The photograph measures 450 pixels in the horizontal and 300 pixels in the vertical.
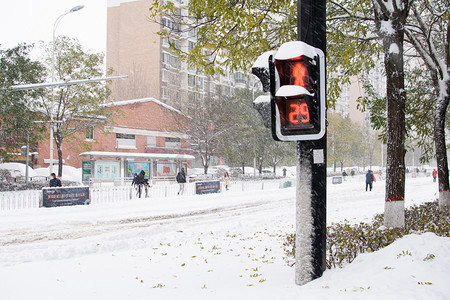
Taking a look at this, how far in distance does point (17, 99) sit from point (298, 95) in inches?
961

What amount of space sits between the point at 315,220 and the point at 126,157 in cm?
3516

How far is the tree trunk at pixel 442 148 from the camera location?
10.7 m

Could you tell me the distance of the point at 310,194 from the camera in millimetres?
4359

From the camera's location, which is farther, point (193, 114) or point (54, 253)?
point (193, 114)

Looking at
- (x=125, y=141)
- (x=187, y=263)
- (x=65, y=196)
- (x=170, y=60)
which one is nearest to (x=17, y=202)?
(x=65, y=196)

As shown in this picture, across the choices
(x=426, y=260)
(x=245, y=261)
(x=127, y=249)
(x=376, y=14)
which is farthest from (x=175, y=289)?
(x=376, y=14)

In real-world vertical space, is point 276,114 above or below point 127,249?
above

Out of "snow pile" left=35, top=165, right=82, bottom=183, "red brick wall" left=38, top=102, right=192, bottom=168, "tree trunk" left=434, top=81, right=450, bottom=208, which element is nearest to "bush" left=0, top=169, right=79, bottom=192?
"snow pile" left=35, top=165, right=82, bottom=183

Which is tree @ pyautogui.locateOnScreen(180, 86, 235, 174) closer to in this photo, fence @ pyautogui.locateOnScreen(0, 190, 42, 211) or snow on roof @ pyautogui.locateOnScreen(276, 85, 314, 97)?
fence @ pyautogui.locateOnScreen(0, 190, 42, 211)

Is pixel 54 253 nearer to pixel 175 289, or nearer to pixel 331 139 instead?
pixel 175 289

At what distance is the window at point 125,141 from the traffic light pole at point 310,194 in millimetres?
38562

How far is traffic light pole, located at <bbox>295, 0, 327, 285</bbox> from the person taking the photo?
14.3ft

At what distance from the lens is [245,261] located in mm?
6918

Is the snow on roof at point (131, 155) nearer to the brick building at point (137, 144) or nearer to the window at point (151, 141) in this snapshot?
the brick building at point (137, 144)
